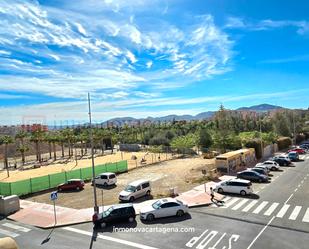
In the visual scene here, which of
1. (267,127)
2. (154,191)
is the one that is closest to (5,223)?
(154,191)

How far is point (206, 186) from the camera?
113ft

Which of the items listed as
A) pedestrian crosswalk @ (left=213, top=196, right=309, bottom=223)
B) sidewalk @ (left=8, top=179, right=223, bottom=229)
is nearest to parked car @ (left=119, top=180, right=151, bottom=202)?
sidewalk @ (left=8, top=179, right=223, bottom=229)

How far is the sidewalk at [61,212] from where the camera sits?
2416 centimetres

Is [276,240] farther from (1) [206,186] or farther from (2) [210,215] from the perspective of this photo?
(1) [206,186]

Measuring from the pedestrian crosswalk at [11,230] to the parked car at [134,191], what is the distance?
30.0ft

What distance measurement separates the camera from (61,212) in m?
26.7

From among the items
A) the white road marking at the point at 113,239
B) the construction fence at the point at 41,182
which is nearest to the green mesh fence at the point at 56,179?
the construction fence at the point at 41,182

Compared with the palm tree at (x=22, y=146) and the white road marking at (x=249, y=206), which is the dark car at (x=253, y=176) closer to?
the white road marking at (x=249, y=206)

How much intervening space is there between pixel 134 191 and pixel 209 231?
11023 mm

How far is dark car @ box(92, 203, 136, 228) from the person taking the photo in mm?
22266

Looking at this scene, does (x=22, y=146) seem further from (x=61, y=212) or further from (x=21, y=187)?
(x=61, y=212)

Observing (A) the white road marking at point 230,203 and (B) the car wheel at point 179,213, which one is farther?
(A) the white road marking at point 230,203

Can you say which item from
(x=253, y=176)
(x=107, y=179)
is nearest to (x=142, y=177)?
(x=107, y=179)

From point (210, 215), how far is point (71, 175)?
835 inches
